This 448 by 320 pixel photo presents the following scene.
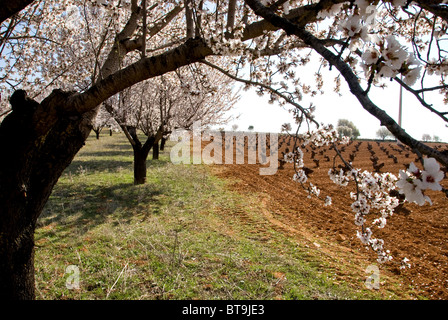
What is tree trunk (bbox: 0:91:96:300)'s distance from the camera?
7.91 ft

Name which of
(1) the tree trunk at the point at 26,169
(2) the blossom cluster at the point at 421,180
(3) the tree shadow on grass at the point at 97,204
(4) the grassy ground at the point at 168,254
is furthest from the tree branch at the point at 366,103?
(3) the tree shadow on grass at the point at 97,204

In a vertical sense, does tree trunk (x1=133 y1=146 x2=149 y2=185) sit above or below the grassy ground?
above

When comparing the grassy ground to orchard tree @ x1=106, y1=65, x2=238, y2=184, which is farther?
orchard tree @ x1=106, y1=65, x2=238, y2=184

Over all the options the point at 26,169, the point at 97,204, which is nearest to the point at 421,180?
the point at 26,169

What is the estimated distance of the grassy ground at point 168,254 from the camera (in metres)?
3.36

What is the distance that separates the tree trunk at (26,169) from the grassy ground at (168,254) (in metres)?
0.84

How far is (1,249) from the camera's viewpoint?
238 centimetres

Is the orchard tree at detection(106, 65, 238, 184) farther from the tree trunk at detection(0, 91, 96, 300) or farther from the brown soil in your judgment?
the brown soil

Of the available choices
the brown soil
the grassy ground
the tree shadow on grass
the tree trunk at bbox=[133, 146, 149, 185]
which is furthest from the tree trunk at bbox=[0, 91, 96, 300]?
the tree trunk at bbox=[133, 146, 149, 185]

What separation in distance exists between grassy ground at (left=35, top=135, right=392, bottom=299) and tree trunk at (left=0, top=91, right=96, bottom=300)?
33.2 inches

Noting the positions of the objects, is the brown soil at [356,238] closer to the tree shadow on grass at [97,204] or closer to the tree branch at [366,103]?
the tree shadow on grass at [97,204]

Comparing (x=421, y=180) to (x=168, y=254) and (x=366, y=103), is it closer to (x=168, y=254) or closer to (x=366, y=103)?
(x=366, y=103)
